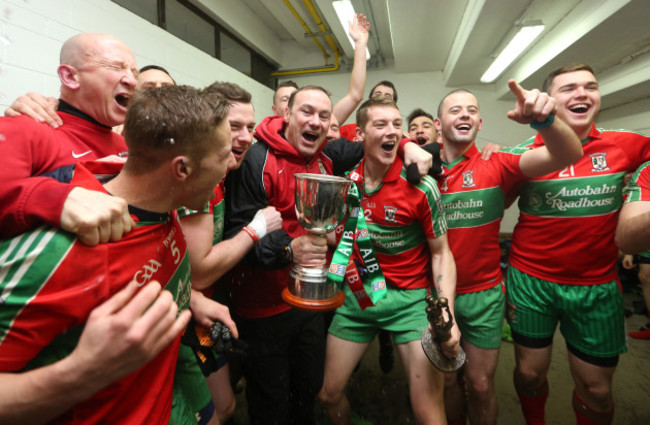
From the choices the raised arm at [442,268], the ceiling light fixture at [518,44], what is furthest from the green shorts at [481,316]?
the ceiling light fixture at [518,44]

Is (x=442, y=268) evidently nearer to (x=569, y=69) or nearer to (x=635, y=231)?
(x=635, y=231)

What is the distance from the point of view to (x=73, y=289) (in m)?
0.77

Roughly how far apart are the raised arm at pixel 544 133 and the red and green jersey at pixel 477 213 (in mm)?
177

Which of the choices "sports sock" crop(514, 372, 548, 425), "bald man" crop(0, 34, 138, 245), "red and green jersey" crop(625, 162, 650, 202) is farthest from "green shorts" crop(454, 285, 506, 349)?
"bald man" crop(0, 34, 138, 245)

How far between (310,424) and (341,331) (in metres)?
0.81

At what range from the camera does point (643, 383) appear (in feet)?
10.2

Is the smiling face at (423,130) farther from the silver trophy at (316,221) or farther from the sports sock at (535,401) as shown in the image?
the silver trophy at (316,221)

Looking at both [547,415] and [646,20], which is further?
[646,20]

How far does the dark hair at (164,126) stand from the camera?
0.96 meters

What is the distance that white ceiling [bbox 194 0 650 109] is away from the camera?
392 cm

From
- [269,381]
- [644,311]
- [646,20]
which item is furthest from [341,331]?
[644,311]

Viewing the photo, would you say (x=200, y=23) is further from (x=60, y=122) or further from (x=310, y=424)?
(x=310, y=424)

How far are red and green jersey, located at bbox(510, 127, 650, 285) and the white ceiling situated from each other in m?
2.32

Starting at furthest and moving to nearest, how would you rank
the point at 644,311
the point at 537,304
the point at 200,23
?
the point at 200,23 < the point at 644,311 < the point at 537,304
